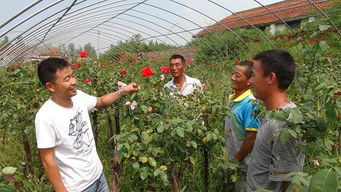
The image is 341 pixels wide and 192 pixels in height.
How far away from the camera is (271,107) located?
177cm

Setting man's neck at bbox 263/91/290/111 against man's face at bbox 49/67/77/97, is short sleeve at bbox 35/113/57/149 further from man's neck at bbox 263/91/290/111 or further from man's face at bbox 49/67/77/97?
man's neck at bbox 263/91/290/111

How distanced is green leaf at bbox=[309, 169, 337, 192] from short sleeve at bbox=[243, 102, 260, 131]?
1420 millimetres

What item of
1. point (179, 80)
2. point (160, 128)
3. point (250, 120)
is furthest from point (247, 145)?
point (179, 80)

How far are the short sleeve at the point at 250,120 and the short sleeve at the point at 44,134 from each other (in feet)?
4.08

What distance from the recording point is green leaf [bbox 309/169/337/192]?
0.76 metres

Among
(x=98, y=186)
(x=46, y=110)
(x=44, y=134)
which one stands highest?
(x=46, y=110)

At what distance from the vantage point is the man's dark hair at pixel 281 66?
173cm

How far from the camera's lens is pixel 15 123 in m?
3.52

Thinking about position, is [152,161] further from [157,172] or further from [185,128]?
[185,128]

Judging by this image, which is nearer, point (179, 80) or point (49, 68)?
point (49, 68)

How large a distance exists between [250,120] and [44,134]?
131 centimetres

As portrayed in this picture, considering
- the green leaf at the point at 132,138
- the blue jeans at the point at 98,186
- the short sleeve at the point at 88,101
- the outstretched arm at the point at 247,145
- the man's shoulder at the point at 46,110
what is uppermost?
the man's shoulder at the point at 46,110

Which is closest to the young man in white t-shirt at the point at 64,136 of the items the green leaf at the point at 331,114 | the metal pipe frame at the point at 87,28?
the green leaf at the point at 331,114

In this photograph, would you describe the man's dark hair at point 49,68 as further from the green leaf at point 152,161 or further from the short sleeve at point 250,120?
the short sleeve at point 250,120
